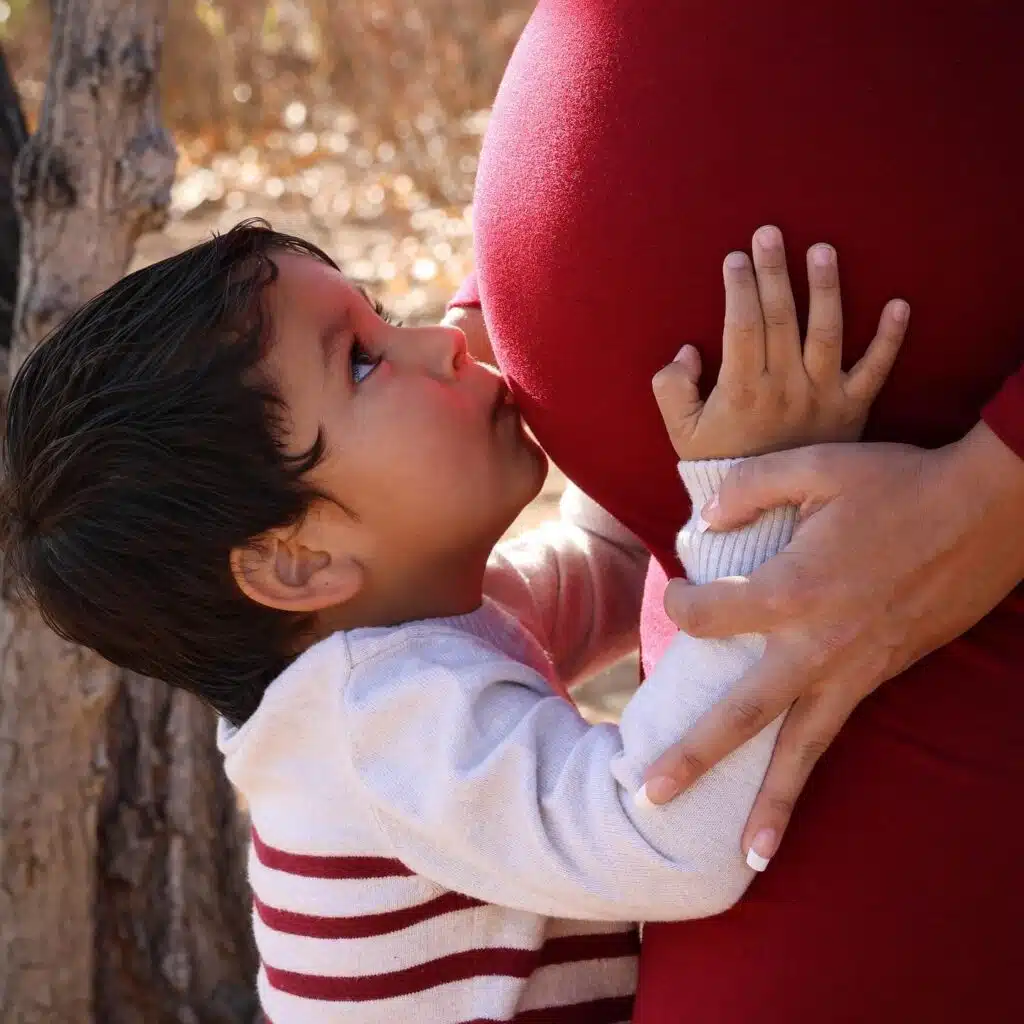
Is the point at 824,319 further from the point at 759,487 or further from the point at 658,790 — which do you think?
the point at 658,790

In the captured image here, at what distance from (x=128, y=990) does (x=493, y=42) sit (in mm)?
7336

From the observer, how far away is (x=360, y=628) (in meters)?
1.69

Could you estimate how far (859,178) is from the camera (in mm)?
1289

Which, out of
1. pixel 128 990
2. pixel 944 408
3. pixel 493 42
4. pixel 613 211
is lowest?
pixel 128 990

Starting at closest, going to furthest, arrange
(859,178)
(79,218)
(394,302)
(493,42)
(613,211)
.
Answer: (859,178)
(613,211)
(79,218)
(394,302)
(493,42)

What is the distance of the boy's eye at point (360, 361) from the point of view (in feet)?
5.65

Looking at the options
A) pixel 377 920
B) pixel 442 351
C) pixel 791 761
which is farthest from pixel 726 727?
pixel 442 351

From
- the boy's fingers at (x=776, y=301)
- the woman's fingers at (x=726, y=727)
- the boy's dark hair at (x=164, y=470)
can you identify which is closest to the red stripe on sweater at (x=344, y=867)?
the boy's dark hair at (x=164, y=470)

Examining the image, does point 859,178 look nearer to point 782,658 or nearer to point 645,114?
point 645,114

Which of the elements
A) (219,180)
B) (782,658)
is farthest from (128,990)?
(219,180)

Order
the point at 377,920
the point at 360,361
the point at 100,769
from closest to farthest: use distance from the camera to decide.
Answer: the point at 377,920 < the point at 360,361 < the point at 100,769

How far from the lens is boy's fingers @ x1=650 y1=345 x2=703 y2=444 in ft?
4.57

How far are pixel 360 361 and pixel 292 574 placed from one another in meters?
0.27

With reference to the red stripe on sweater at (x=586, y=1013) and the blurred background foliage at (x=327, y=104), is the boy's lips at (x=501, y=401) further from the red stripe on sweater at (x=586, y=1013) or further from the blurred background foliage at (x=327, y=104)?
the blurred background foliage at (x=327, y=104)
